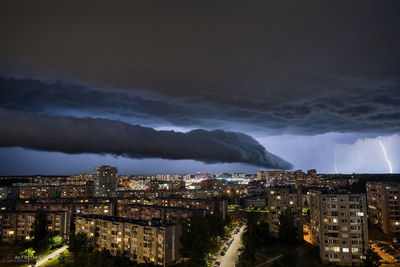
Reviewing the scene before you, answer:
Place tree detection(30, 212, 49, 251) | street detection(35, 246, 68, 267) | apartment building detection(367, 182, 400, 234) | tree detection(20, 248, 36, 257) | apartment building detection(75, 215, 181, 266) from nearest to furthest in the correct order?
apartment building detection(75, 215, 181, 266)
street detection(35, 246, 68, 267)
tree detection(20, 248, 36, 257)
tree detection(30, 212, 49, 251)
apartment building detection(367, 182, 400, 234)

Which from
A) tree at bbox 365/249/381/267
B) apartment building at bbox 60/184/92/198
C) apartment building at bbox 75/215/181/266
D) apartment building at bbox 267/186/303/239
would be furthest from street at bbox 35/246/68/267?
apartment building at bbox 60/184/92/198

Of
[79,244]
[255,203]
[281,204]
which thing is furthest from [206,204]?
[79,244]

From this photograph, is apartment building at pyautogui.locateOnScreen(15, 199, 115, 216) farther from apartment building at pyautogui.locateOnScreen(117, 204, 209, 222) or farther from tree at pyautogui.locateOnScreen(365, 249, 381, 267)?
tree at pyautogui.locateOnScreen(365, 249, 381, 267)

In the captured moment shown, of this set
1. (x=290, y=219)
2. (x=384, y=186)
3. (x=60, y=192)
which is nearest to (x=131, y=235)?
(x=290, y=219)

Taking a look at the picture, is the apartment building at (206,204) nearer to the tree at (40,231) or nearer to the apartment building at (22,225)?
the apartment building at (22,225)

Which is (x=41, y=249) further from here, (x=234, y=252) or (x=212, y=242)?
(x=234, y=252)

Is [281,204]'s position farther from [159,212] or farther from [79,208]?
[79,208]
